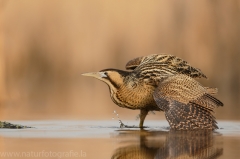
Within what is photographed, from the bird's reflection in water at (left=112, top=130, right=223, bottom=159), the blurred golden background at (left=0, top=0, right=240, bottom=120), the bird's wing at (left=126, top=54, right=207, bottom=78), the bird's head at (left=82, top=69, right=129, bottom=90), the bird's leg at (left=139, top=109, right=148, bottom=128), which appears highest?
the blurred golden background at (left=0, top=0, right=240, bottom=120)

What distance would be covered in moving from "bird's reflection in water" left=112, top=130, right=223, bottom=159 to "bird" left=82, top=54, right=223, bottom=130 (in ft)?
0.95

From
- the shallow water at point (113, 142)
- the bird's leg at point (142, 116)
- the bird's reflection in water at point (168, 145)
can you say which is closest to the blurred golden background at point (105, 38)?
the bird's leg at point (142, 116)

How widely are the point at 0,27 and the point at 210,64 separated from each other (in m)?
7.12

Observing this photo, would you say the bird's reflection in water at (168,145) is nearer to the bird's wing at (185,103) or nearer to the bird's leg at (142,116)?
the bird's wing at (185,103)

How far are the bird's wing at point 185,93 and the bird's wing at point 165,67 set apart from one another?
0.41 m

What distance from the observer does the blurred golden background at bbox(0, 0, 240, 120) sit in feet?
63.6

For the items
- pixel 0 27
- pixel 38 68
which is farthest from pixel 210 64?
pixel 0 27

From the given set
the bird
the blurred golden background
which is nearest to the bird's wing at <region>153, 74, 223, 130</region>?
the bird

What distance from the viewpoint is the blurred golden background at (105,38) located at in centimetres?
1939

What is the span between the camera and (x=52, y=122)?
365 inches

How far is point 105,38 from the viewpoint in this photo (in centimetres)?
2117

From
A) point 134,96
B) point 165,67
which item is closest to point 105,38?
point 165,67

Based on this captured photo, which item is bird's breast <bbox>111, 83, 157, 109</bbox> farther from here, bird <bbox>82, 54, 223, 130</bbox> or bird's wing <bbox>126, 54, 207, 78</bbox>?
bird's wing <bbox>126, 54, 207, 78</bbox>

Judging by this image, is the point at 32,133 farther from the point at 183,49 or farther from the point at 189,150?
the point at 183,49
